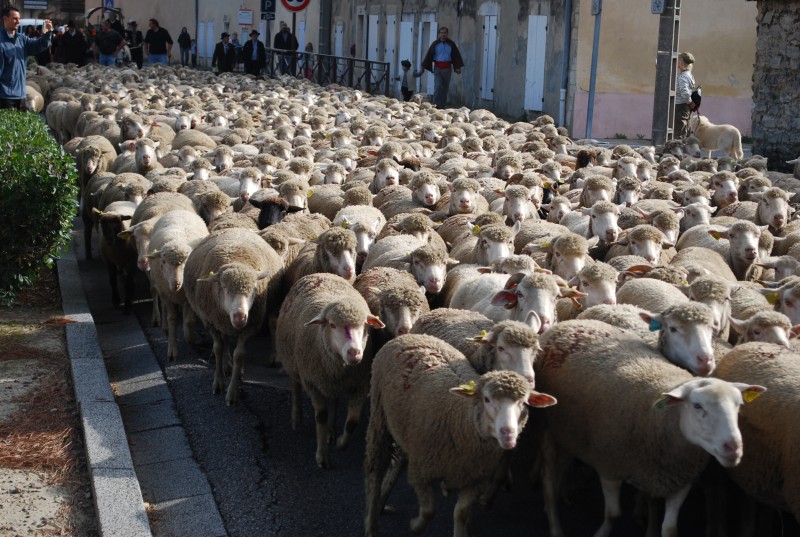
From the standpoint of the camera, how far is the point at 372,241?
8859mm

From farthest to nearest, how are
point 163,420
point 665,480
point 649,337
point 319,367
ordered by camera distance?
point 163,420
point 319,367
point 649,337
point 665,480

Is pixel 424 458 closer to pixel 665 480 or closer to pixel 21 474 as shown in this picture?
pixel 665 480

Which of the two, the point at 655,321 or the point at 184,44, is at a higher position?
the point at 184,44

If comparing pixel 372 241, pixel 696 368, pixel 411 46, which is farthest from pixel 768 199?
pixel 411 46

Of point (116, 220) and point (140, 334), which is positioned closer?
point (140, 334)

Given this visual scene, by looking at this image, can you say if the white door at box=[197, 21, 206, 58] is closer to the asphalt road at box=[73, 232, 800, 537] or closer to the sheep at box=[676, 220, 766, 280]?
the sheep at box=[676, 220, 766, 280]

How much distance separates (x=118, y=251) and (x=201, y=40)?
4864cm

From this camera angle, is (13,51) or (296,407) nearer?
(296,407)

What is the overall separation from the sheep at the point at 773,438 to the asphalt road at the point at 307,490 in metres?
0.71

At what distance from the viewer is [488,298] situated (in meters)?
7.02

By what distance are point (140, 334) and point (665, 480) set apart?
534 cm

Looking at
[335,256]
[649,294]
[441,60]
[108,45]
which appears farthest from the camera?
[108,45]

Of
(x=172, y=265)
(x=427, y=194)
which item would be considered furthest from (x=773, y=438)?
(x=427, y=194)

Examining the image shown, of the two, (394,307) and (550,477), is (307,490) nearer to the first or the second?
(394,307)
